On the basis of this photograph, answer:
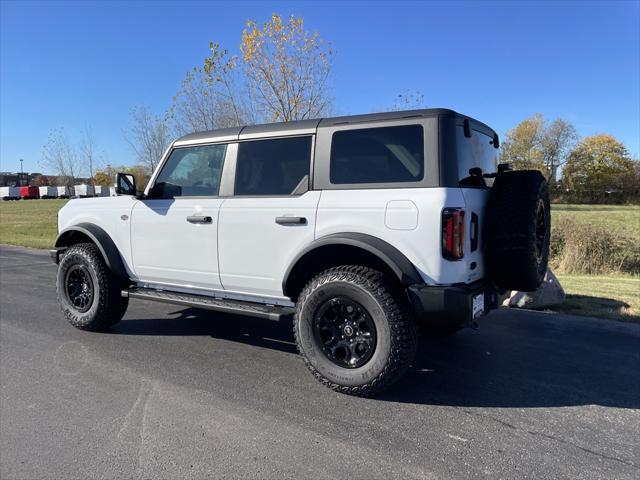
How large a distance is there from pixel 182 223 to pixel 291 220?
4.19 ft

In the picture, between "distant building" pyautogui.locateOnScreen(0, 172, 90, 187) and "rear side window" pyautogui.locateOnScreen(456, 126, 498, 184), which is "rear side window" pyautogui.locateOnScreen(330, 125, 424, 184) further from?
"distant building" pyautogui.locateOnScreen(0, 172, 90, 187)

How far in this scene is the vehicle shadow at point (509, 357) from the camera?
3604 mm

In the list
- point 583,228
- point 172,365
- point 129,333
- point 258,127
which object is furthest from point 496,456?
point 583,228

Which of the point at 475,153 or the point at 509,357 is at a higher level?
the point at 475,153

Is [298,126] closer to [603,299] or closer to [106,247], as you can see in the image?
[106,247]

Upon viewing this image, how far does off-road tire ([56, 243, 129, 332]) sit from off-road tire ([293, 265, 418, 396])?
246 centimetres

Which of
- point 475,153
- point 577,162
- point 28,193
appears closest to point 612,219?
point 475,153

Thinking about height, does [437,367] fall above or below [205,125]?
below

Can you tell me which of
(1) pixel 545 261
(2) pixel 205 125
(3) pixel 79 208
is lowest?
(1) pixel 545 261

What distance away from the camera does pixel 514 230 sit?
358 cm

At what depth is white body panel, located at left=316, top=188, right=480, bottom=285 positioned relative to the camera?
332cm

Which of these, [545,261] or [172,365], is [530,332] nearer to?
[545,261]

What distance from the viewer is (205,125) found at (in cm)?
1620

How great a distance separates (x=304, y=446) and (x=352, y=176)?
2.01m
